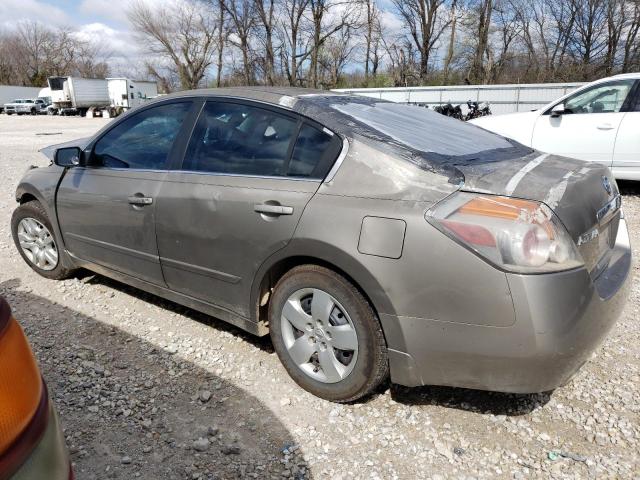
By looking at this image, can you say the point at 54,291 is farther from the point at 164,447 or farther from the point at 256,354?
the point at 164,447

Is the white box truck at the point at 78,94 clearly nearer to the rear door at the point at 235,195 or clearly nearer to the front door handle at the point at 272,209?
the rear door at the point at 235,195

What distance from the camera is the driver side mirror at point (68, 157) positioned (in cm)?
353

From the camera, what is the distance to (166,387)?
272 centimetres

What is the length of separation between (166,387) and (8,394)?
1.68 m

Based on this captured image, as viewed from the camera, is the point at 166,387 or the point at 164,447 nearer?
the point at 164,447

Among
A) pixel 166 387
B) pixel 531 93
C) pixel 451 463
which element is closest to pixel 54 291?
pixel 166 387

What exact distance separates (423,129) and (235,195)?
44.3 inches

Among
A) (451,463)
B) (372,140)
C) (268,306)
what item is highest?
(372,140)

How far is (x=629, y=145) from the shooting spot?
638cm

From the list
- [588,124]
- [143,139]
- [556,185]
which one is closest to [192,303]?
[143,139]

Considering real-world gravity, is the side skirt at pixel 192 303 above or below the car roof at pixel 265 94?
below

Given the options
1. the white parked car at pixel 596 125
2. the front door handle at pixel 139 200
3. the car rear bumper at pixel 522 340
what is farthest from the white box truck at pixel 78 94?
the car rear bumper at pixel 522 340

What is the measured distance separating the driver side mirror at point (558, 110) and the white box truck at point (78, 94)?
39575mm

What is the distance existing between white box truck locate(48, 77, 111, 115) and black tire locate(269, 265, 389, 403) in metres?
42.2
